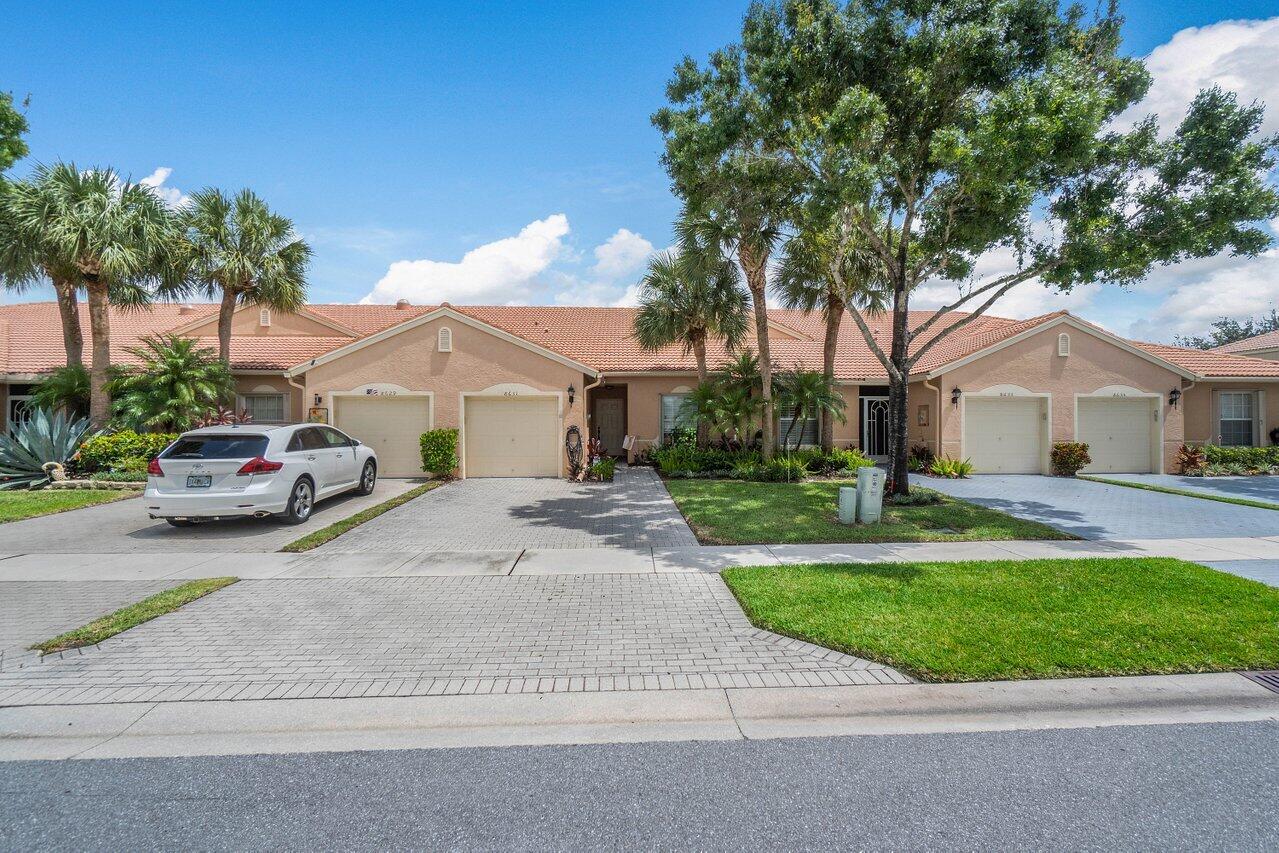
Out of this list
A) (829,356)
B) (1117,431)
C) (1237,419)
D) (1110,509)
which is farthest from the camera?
(1237,419)

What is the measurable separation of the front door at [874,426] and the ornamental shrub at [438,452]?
1247 cm

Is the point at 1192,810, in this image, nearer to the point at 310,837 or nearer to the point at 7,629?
the point at 310,837

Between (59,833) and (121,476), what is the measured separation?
549 inches

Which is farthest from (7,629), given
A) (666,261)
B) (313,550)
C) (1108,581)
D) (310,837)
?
(666,261)

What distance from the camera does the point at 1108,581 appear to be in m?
6.44

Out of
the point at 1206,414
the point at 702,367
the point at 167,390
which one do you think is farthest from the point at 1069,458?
the point at 167,390

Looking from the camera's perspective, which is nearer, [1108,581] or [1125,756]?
[1125,756]

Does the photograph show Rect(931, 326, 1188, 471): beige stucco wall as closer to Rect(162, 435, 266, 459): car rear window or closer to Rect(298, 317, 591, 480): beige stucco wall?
Rect(298, 317, 591, 480): beige stucco wall

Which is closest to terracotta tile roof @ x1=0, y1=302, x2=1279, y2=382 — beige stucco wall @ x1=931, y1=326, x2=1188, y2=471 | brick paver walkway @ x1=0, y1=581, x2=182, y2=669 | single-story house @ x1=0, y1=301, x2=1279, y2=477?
single-story house @ x1=0, y1=301, x2=1279, y2=477

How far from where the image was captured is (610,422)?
21.1m

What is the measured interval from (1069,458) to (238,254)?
2277 centimetres

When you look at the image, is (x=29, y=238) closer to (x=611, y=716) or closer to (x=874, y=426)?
(x=611, y=716)

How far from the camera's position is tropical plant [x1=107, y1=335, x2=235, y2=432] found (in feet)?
47.5

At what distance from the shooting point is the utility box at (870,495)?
31.8 ft
